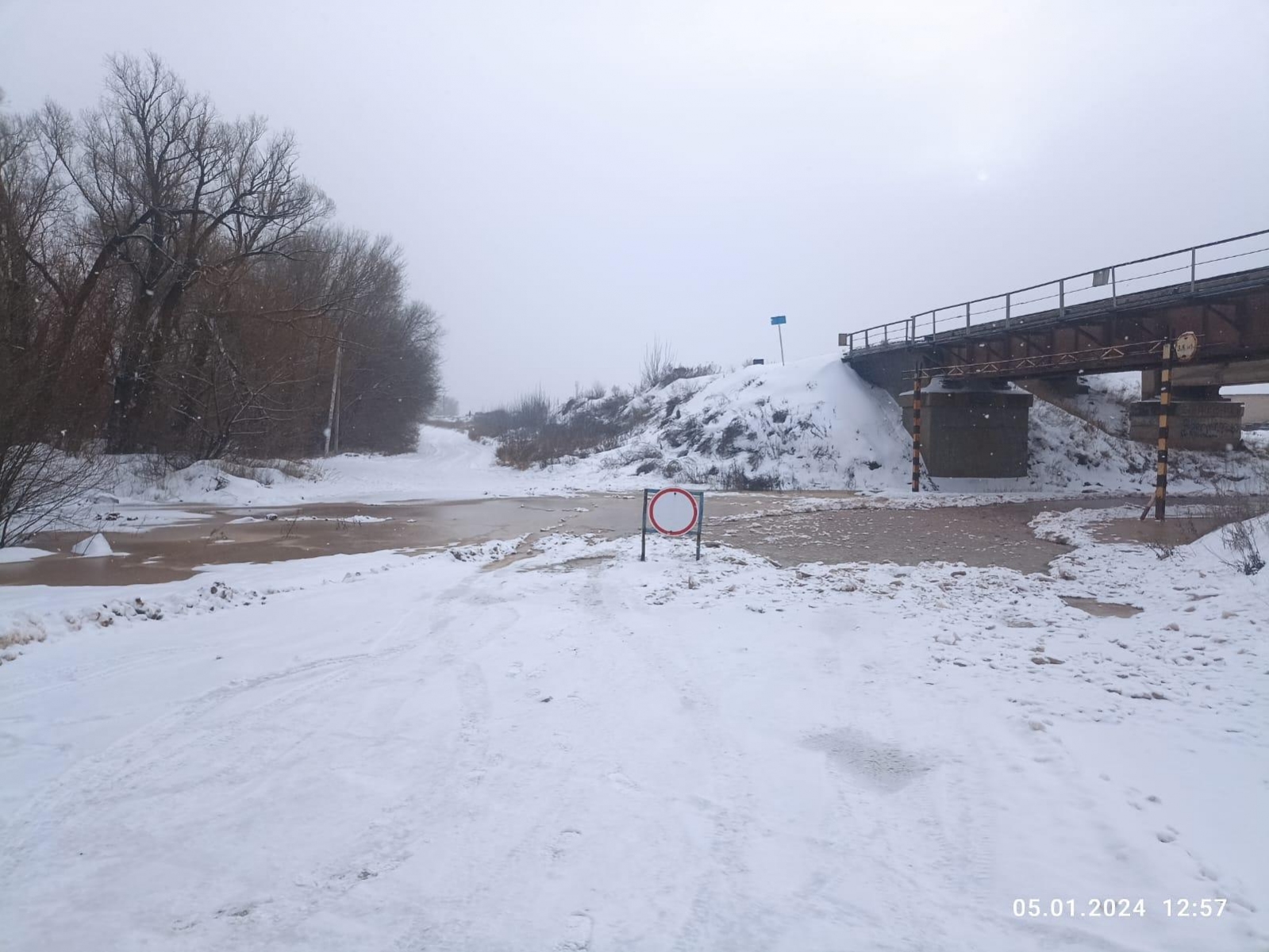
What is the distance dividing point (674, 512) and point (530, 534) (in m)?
5.18

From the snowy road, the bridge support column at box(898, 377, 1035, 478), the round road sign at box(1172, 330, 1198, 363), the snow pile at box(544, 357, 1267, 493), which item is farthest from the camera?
the snow pile at box(544, 357, 1267, 493)

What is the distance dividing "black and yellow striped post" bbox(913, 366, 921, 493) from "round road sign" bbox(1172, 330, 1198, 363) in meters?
9.76

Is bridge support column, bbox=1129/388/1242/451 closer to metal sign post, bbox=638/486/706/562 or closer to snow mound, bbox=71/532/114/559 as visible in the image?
metal sign post, bbox=638/486/706/562

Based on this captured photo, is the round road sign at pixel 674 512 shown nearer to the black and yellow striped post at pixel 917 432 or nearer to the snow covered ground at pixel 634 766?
the snow covered ground at pixel 634 766

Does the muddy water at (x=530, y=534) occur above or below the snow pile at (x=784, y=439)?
below

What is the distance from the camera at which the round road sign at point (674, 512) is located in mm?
11016

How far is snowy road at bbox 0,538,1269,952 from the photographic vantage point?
3053mm

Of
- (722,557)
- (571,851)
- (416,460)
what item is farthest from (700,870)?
(416,460)

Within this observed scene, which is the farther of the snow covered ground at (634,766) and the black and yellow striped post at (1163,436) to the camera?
the black and yellow striped post at (1163,436)

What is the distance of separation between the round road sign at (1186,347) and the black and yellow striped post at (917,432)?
9.76 metres

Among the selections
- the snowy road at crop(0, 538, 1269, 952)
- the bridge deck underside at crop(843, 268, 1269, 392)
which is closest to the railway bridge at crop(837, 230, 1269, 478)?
the bridge deck underside at crop(843, 268, 1269, 392)

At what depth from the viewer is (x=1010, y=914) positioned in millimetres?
3092

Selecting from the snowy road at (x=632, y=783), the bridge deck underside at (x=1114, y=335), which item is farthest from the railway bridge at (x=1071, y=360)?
the snowy road at (x=632, y=783)

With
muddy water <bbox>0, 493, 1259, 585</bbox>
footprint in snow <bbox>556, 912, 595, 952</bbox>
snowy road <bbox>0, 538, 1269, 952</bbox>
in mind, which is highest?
muddy water <bbox>0, 493, 1259, 585</bbox>
